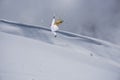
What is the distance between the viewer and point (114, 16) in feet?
25.0

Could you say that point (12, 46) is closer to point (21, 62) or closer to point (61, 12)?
point (21, 62)

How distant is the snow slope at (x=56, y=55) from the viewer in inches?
164

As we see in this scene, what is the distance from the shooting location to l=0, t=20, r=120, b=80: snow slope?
4160 mm

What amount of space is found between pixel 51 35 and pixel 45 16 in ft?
8.90

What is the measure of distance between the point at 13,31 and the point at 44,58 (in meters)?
0.63

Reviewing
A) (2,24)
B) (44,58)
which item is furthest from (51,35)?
(2,24)

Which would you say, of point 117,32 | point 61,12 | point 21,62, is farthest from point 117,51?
point 61,12

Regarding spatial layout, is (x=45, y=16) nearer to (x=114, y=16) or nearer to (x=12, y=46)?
(x=114, y=16)

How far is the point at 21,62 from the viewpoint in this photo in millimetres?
4242

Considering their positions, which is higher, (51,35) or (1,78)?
(51,35)

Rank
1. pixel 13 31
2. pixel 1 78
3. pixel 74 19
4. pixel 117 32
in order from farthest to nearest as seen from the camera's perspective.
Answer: pixel 74 19
pixel 117 32
pixel 13 31
pixel 1 78

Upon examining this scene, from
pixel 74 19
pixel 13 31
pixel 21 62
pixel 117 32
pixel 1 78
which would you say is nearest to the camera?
pixel 1 78

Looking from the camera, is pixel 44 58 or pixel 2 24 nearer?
pixel 44 58

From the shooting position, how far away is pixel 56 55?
14.0 feet
